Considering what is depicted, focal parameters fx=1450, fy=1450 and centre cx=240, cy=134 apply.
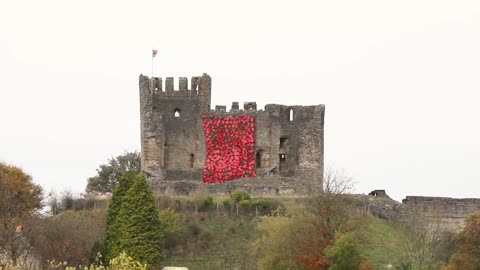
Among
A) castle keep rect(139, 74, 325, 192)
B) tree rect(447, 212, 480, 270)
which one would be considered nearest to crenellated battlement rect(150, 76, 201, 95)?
castle keep rect(139, 74, 325, 192)

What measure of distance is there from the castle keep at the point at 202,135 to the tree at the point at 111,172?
13.9 metres

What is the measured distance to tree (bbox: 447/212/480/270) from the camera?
187 feet

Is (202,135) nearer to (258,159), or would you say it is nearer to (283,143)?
(258,159)

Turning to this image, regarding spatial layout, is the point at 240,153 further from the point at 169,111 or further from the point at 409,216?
the point at 409,216

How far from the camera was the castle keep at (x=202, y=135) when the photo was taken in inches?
3095

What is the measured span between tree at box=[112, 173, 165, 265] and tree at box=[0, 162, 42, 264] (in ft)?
15.0

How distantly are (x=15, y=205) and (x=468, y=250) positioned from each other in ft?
81.7

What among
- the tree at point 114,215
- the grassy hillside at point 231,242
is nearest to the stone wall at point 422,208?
the grassy hillside at point 231,242

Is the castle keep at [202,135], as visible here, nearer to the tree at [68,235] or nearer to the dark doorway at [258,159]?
the dark doorway at [258,159]

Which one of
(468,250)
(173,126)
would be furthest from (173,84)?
(468,250)

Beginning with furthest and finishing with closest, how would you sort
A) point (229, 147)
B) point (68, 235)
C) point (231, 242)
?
point (229, 147)
point (231, 242)
point (68, 235)

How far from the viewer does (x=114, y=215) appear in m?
66.9

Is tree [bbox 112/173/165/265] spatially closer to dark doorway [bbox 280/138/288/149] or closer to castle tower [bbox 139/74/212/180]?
castle tower [bbox 139/74/212/180]

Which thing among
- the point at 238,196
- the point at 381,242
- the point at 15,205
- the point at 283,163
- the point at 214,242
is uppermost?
the point at 283,163
